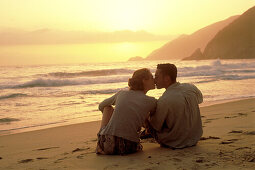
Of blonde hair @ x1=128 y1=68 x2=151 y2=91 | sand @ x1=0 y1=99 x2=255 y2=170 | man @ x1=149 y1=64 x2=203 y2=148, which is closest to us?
sand @ x1=0 y1=99 x2=255 y2=170

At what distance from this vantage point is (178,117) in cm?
432

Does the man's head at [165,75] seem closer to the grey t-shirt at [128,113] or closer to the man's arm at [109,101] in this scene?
the grey t-shirt at [128,113]

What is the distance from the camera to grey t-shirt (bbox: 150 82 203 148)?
169 inches

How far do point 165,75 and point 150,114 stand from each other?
1.80 feet

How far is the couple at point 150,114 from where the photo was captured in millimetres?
4227

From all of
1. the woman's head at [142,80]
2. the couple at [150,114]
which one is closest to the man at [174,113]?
the couple at [150,114]

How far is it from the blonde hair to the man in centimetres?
19

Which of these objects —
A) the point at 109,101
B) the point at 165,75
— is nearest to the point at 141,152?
the point at 109,101

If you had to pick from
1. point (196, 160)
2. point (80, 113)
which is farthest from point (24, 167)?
point (80, 113)

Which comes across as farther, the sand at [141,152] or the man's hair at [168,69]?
the man's hair at [168,69]

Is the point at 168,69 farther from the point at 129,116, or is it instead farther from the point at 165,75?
the point at 129,116

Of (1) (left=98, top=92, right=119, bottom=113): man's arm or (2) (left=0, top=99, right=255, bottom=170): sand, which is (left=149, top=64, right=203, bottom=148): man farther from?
(1) (left=98, top=92, right=119, bottom=113): man's arm

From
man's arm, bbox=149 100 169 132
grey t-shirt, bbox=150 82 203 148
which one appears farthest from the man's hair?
man's arm, bbox=149 100 169 132

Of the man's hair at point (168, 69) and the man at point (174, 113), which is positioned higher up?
the man's hair at point (168, 69)
